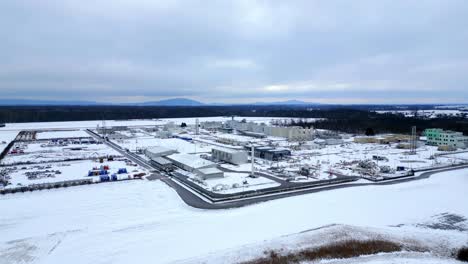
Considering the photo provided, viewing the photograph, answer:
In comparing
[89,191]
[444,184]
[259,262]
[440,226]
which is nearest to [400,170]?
[444,184]

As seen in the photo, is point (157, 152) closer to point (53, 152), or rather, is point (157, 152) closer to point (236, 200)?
point (53, 152)

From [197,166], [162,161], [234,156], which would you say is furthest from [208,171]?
[162,161]

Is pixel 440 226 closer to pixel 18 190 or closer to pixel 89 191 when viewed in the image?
pixel 89 191

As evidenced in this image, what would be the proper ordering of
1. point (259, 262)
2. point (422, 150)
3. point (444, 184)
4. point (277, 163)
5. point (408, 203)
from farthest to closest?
point (422, 150)
point (277, 163)
point (444, 184)
point (408, 203)
point (259, 262)

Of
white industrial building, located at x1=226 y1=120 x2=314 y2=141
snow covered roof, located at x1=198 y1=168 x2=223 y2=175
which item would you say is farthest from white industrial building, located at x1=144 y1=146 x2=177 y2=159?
white industrial building, located at x1=226 y1=120 x2=314 y2=141

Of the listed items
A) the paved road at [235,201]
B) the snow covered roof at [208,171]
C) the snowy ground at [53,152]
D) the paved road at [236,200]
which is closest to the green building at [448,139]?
the paved road at [236,200]

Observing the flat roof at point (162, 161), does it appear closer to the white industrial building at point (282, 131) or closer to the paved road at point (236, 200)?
the paved road at point (236, 200)

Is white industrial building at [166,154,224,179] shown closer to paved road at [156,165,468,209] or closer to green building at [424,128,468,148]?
paved road at [156,165,468,209]
